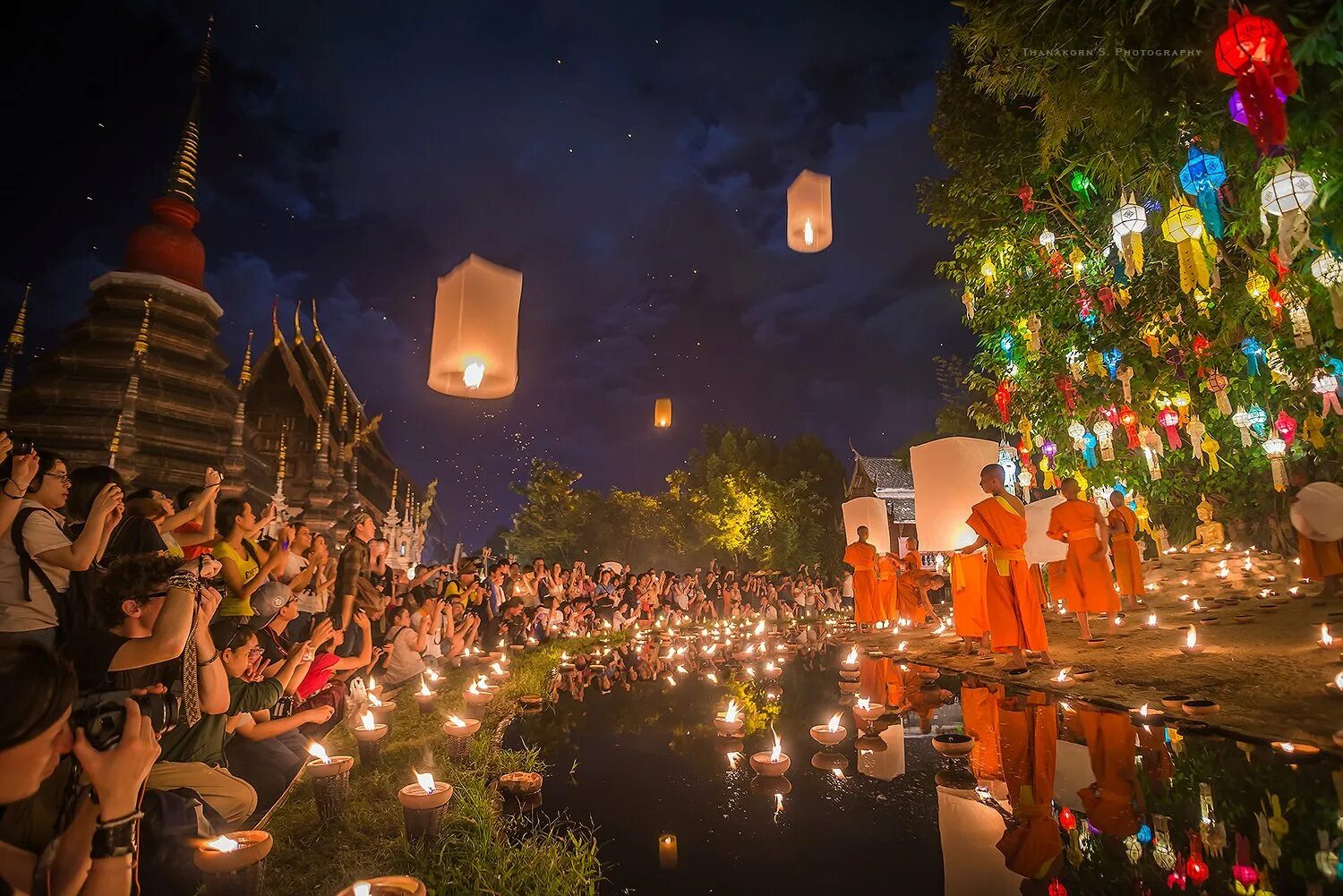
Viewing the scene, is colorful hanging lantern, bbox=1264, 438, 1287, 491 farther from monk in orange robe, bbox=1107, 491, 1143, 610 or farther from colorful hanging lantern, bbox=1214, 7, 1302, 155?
colorful hanging lantern, bbox=1214, 7, 1302, 155

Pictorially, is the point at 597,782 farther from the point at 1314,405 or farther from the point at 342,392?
the point at 342,392

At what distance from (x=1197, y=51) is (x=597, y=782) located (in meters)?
6.61

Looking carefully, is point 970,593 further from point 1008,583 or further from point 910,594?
point 910,594

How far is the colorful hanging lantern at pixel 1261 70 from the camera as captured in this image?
4109mm

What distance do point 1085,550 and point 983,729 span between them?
534 centimetres

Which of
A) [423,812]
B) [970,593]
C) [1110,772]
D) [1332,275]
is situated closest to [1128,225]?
[1332,275]

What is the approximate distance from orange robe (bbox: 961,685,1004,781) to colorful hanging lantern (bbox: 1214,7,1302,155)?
435 cm

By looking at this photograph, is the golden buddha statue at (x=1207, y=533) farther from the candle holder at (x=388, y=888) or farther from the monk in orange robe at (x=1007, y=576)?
the candle holder at (x=388, y=888)

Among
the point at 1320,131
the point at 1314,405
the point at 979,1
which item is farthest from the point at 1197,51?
the point at 1314,405

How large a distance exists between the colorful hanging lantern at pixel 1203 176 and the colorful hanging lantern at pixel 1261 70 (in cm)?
174

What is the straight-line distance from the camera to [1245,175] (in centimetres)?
611

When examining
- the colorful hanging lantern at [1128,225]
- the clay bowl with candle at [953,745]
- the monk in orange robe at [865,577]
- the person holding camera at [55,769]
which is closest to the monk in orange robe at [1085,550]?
the colorful hanging lantern at [1128,225]

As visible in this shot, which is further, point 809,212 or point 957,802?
point 809,212

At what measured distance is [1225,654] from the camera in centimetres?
697
